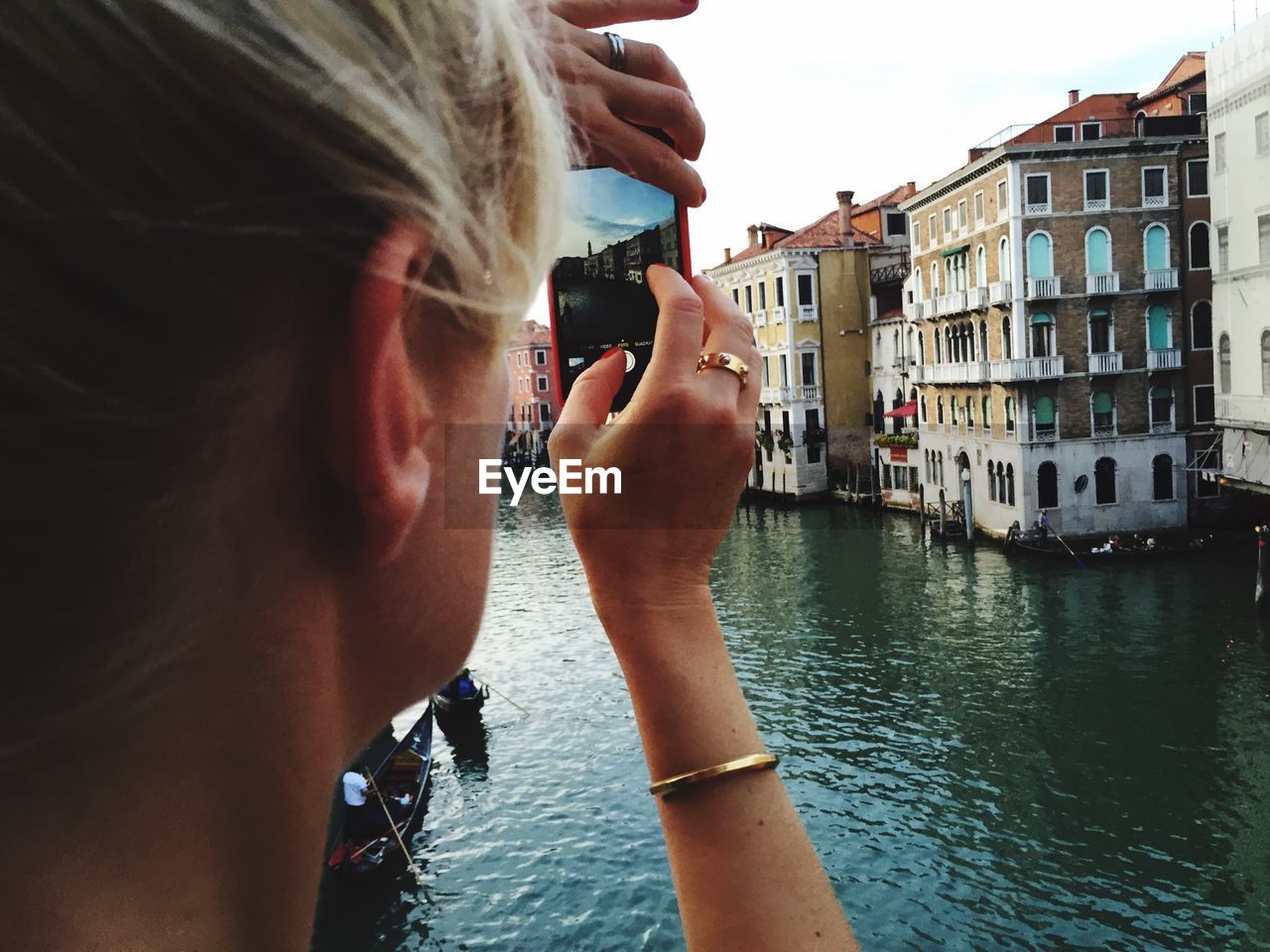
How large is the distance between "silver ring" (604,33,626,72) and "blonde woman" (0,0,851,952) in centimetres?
15

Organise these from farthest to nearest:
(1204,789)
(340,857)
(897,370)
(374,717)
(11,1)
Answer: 1. (897,370)
2. (1204,789)
3. (340,857)
4. (374,717)
5. (11,1)

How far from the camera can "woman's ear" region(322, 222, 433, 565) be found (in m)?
0.41

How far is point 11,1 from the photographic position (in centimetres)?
33

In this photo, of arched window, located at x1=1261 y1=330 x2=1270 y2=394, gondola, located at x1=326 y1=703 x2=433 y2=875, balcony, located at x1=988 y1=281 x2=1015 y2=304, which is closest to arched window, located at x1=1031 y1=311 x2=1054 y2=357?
balcony, located at x1=988 y1=281 x2=1015 y2=304

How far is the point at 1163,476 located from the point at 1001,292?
3.76m

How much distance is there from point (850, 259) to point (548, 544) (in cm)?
931

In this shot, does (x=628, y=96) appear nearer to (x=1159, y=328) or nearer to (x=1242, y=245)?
(x=1242, y=245)

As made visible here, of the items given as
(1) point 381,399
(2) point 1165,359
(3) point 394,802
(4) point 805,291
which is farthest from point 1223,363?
(1) point 381,399

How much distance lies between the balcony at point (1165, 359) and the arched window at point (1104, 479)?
62.7 inches

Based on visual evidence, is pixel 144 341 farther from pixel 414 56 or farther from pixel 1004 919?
pixel 1004 919

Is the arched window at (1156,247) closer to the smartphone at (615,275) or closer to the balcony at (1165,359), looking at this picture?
the balcony at (1165,359)

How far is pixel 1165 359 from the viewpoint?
52.7ft

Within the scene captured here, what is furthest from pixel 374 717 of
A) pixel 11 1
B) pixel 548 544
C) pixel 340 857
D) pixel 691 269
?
pixel 548 544

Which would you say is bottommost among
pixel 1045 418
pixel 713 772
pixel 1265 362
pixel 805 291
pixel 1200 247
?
pixel 713 772
